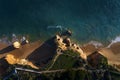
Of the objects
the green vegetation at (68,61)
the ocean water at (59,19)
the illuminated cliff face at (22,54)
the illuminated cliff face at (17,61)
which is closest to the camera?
the green vegetation at (68,61)

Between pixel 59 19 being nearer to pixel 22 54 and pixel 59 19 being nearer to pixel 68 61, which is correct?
pixel 68 61

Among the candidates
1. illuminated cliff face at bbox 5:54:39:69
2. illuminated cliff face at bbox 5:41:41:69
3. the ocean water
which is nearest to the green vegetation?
illuminated cliff face at bbox 5:54:39:69

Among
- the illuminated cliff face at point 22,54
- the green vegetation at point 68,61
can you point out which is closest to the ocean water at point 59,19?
the illuminated cliff face at point 22,54

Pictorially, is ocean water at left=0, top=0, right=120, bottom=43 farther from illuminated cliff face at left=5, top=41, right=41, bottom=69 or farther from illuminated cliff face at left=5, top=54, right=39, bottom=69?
illuminated cliff face at left=5, top=54, right=39, bottom=69

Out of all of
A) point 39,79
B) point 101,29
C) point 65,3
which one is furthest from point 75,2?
point 39,79

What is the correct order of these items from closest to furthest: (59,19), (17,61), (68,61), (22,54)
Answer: (68,61) < (17,61) < (22,54) < (59,19)

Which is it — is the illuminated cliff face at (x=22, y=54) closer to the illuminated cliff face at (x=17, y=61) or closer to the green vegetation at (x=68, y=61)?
the illuminated cliff face at (x=17, y=61)

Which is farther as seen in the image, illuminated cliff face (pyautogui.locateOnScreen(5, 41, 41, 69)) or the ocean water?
the ocean water

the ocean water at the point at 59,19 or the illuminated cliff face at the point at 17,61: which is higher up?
the ocean water at the point at 59,19

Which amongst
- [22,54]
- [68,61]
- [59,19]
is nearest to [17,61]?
[22,54]
